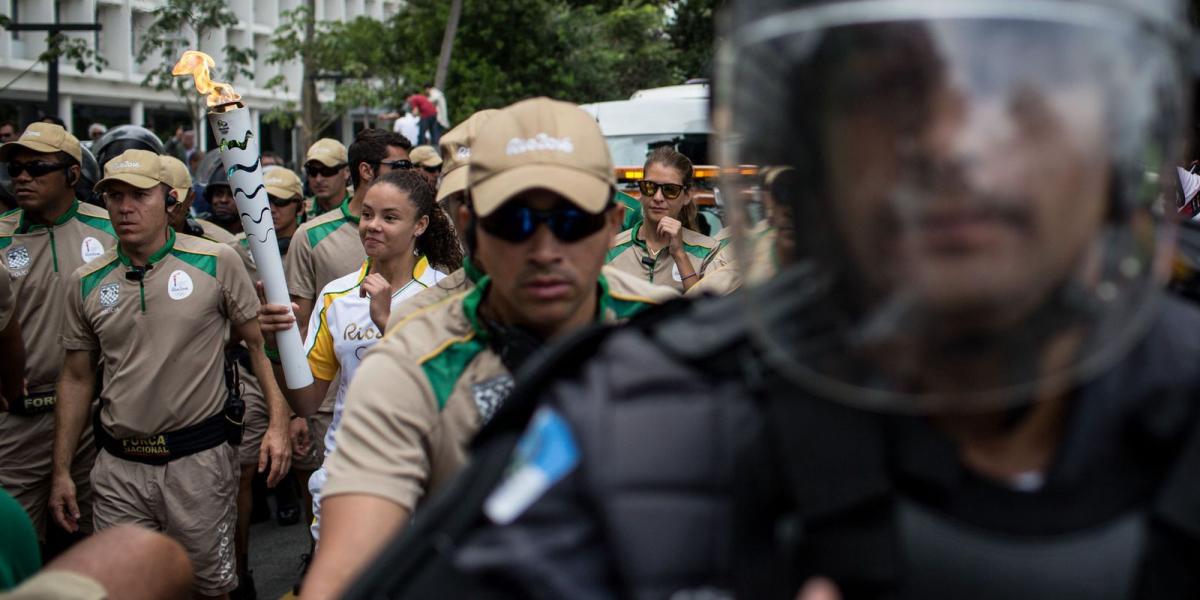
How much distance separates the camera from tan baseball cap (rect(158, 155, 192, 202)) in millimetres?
5637

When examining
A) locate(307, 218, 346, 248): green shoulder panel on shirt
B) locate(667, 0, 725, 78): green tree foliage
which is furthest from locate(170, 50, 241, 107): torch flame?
→ locate(667, 0, 725, 78): green tree foliage

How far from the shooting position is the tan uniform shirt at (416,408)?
7.42 ft

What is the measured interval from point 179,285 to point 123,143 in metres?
2.21

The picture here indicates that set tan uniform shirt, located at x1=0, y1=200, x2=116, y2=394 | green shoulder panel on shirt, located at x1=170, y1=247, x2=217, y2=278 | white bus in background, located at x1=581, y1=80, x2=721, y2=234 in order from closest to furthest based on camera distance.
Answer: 1. green shoulder panel on shirt, located at x1=170, y1=247, x2=217, y2=278
2. tan uniform shirt, located at x1=0, y1=200, x2=116, y2=394
3. white bus in background, located at x1=581, y1=80, x2=721, y2=234

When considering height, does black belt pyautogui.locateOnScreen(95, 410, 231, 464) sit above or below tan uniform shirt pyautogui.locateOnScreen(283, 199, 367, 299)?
below

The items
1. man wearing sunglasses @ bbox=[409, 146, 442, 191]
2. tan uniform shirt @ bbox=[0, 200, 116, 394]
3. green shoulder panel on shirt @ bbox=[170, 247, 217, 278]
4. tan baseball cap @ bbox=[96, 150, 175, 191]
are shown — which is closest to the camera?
tan baseball cap @ bbox=[96, 150, 175, 191]

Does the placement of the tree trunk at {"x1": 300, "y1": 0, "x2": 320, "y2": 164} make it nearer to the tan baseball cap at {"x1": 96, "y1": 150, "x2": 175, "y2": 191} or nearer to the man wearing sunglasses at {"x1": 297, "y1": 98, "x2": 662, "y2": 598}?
the tan baseball cap at {"x1": 96, "y1": 150, "x2": 175, "y2": 191}

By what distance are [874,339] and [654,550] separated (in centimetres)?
32

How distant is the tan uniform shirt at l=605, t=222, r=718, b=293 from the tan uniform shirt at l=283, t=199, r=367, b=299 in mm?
1324

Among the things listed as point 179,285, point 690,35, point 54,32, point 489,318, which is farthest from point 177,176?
point 690,35

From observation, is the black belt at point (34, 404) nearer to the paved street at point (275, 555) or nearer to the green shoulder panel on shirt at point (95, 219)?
the green shoulder panel on shirt at point (95, 219)

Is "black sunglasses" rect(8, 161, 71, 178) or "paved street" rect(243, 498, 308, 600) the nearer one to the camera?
"black sunglasses" rect(8, 161, 71, 178)

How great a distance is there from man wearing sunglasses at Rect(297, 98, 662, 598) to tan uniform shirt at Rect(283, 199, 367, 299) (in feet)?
11.9

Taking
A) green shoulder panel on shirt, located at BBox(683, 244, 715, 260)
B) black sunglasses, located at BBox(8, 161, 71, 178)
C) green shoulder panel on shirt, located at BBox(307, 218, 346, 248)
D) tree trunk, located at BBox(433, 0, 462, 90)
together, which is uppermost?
tree trunk, located at BBox(433, 0, 462, 90)
